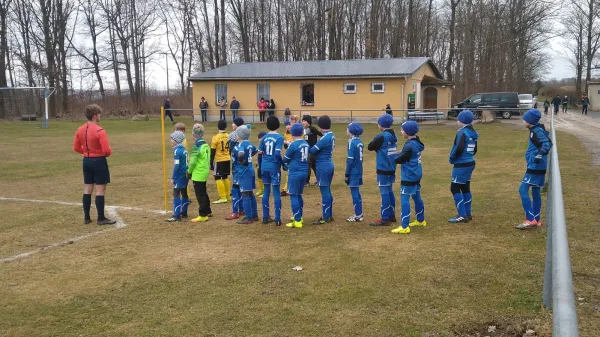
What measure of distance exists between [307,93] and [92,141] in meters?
28.2

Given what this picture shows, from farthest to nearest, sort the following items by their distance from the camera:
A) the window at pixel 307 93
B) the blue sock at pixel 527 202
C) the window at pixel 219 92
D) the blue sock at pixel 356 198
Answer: the window at pixel 219 92, the window at pixel 307 93, the blue sock at pixel 356 198, the blue sock at pixel 527 202

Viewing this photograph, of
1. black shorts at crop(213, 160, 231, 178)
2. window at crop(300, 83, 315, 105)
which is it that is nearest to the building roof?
window at crop(300, 83, 315, 105)

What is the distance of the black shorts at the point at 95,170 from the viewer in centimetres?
863

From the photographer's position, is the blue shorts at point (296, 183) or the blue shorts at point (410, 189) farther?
the blue shorts at point (296, 183)

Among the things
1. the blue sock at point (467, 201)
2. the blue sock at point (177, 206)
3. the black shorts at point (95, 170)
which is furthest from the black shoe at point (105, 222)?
the blue sock at point (467, 201)

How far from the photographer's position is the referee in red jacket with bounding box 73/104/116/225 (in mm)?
8547

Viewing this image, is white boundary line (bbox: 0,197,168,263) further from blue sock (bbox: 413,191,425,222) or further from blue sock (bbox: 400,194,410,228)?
blue sock (bbox: 413,191,425,222)

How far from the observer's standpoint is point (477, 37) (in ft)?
187

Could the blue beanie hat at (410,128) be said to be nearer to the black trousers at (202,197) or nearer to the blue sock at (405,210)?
the blue sock at (405,210)

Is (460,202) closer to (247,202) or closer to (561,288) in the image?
(247,202)

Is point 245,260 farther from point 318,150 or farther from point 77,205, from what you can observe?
point 77,205

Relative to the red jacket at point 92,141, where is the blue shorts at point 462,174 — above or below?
below

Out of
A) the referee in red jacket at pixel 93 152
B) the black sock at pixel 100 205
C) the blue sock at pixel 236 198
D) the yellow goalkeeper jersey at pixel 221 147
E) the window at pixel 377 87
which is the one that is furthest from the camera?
the window at pixel 377 87

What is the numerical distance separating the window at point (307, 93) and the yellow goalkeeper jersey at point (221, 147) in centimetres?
2591
